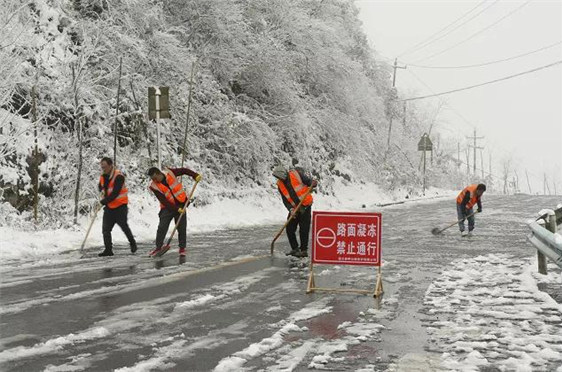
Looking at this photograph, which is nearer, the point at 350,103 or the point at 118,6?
the point at 118,6

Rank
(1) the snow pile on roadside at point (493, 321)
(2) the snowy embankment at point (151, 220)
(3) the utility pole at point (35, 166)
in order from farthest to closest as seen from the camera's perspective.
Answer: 1. (3) the utility pole at point (35, 166)
2. (2) the snowy embankment at point (151, 220)
3. (1) the snow pile on roadside at point (493, 321)

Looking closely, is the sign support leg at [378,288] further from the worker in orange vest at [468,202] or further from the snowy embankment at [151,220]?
the worker in orange vest at [468,202]

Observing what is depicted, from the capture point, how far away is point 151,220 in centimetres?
1630

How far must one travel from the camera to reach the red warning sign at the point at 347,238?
26.1 ft

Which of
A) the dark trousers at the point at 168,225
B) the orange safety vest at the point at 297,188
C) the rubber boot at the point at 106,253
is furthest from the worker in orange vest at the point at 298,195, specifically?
the rubber boot at the point at 106,253

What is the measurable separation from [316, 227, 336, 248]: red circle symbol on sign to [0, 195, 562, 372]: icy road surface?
0.66 m

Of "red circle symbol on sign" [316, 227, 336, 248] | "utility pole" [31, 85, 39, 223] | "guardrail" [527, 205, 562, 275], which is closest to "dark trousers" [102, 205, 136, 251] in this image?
"utility pole" [31, 85, 39, 223]

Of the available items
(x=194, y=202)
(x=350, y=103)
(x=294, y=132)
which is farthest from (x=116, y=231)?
(x=350, y=103)

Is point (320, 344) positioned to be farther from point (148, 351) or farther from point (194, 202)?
point (194, 202)

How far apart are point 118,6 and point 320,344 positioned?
16.3 metres

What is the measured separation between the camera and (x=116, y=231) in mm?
14148

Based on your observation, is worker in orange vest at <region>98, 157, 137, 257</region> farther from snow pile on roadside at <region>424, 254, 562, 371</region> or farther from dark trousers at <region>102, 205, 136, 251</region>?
snow pile on roadside at <region>424, 254, 562, 371</region>

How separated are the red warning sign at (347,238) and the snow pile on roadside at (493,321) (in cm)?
97

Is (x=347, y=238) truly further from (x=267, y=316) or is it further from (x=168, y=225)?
(x=168, y=225)
